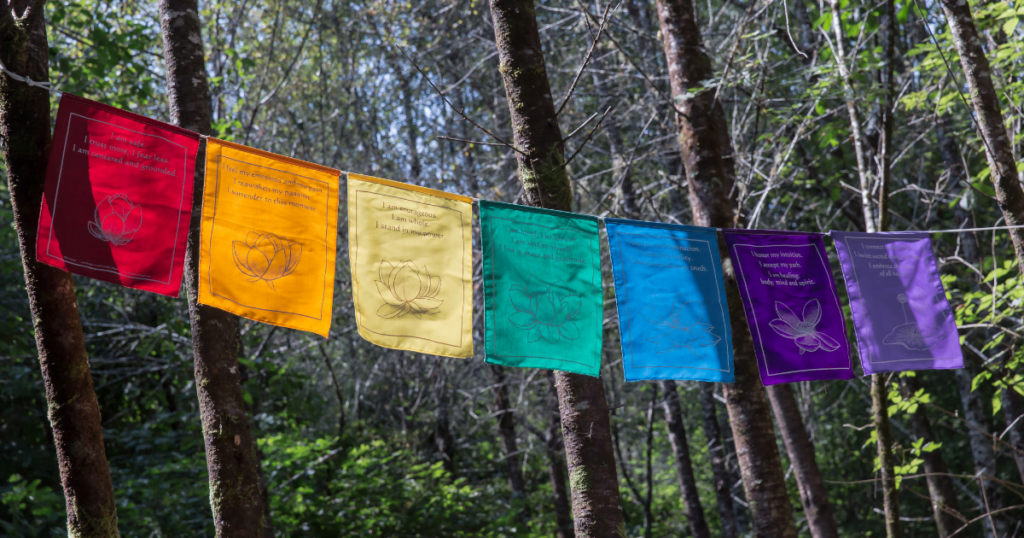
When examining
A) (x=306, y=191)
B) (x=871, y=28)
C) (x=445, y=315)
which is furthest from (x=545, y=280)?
(x=871, y=28)

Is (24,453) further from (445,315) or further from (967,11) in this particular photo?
(967,11)

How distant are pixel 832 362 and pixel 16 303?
7.33m

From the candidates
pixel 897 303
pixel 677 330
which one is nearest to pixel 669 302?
pixel 677 330

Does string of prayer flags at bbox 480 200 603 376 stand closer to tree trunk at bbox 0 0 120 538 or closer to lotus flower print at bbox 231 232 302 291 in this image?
lotus flower print at bbox 231 232 302 291

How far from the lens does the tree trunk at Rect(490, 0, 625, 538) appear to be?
3205 mm

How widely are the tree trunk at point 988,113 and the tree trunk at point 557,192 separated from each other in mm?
2443

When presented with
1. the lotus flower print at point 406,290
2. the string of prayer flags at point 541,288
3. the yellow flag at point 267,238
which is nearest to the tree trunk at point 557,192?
the string of prayer flags at point 541,288

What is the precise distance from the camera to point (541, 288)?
3.52 metres

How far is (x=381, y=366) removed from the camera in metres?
9.95

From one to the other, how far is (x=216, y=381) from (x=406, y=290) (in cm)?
100

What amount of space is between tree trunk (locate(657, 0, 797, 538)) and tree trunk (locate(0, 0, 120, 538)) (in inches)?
132

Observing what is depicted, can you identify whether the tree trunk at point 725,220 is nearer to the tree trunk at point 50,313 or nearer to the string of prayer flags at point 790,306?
the string of prayer flags at point 790,306

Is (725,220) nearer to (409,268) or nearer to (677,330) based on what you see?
(677,330)

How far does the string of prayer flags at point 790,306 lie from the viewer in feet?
13.1
